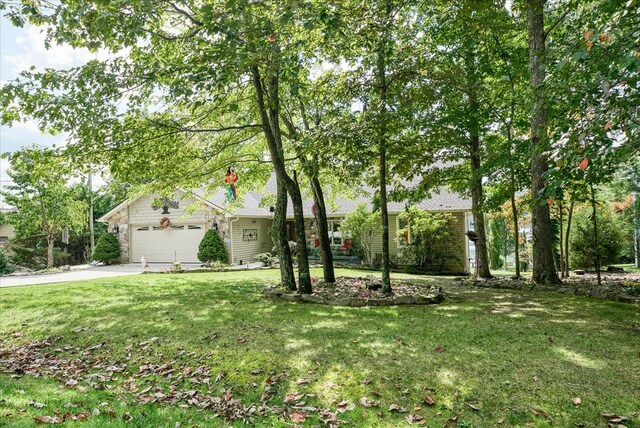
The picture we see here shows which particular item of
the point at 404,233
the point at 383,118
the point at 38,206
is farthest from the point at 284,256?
the point at 38,206

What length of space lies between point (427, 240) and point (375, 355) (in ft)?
43.1

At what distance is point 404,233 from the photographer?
59.1 ft

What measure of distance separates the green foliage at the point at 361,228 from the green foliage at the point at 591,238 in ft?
26.5

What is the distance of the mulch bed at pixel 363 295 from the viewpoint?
315 inches

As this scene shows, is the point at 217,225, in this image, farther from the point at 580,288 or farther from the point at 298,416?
the point at 298,416

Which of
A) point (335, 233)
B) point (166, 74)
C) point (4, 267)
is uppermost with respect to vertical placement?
point (166, 74)

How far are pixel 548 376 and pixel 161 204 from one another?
2057 centimetres

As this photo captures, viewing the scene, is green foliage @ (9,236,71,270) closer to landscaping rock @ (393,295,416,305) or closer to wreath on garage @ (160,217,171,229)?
wreath on garage @ (160,217,171,229)

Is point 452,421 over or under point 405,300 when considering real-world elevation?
under

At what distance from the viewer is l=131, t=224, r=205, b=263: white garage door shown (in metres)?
21.5

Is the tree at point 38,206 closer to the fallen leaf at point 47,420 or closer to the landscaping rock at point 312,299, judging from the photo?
the landscaping rock at point 312,299

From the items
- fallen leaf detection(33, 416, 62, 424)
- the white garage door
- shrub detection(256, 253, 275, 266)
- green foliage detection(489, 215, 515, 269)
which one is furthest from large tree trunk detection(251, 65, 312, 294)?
green foliage detection(489, 215, 515, 269)

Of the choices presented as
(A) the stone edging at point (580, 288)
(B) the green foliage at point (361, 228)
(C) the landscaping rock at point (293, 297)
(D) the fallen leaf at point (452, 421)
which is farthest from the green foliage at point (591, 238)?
(D) the fallen leaf at point (452, 421)

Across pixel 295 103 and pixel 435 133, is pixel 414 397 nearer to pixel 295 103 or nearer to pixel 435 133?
pixel 435 133
